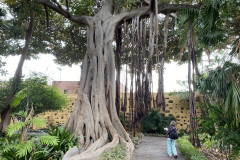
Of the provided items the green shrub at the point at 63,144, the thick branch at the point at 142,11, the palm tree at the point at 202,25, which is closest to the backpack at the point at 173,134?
the palm tree at the point at 202,25

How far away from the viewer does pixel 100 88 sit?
6.23 metres

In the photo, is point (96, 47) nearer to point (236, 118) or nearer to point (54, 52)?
point (236, 118)

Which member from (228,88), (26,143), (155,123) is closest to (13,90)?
(26,143)

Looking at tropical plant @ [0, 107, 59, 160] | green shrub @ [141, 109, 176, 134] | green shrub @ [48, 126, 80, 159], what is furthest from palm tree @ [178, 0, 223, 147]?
green shrub @ [141, 109, 176, 134]

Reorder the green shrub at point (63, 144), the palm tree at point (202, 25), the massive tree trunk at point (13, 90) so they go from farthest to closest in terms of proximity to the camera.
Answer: the massive tree trunk at point (13, 90) → the palm tree at point (202, 25) → the green shrub at point (63, 144)

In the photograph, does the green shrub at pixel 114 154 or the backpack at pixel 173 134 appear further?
the backpack at pixel 173 134

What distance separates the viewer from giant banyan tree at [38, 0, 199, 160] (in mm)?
5344

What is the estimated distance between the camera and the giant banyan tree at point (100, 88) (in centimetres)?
534

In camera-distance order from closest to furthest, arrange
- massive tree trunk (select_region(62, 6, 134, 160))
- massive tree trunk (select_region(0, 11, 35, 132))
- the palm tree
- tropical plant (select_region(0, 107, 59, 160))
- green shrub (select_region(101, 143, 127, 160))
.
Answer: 1. tropical plant (select_region(0, 107, 59, 160))
2. green shrub (select_region(101, 143, 127, 160))
3. the palm tree
4. massive tree trunk (select_region(62, 6, 134, 160))
5. massive tree trunk (select_region(0, 11, 35, 132))

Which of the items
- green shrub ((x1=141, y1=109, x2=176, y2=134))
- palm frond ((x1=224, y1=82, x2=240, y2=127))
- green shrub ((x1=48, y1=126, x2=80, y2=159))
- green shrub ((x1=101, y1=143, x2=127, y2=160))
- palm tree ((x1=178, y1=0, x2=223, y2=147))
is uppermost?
palm tree ((x1=178, y1=0, x2=223, y2=147))

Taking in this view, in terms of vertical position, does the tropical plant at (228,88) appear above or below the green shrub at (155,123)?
above

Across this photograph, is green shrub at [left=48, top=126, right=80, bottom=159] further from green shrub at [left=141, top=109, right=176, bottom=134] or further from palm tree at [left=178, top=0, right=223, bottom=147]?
green shrub at [left=141, top=109, right=176, bottom=134]

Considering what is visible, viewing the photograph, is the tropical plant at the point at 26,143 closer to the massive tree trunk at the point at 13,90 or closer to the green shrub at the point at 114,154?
the green shrub at the point at 114,154

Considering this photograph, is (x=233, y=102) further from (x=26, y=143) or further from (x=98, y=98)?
(x=26, y=143)
